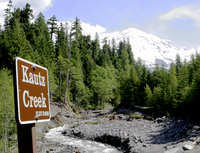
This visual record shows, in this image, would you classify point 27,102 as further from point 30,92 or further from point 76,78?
point 76,78

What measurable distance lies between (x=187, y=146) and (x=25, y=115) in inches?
458

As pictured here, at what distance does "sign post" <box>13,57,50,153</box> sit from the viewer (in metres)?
1.98

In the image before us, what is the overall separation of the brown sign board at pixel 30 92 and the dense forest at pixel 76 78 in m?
13.1

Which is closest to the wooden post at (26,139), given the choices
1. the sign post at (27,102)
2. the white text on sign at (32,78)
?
the sign post at (27,102)

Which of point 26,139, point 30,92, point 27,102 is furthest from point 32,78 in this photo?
point 26,139

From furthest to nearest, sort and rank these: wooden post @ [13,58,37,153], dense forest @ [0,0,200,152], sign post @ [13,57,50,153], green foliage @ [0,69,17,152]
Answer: dense forest @ [0,0,200,152] < green foliage @ [0,69,17,152] < wooden post @ [13,58,37,153] < sign post @ [13,57,50,153]

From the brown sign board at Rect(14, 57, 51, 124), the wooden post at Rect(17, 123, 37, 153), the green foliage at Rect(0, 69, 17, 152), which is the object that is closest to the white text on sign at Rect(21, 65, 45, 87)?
the brown sign board at Rect(14, 57, 51, 124)

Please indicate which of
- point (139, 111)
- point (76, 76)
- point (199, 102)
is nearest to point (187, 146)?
point (199, 102)

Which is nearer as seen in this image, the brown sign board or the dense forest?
the brown sign board

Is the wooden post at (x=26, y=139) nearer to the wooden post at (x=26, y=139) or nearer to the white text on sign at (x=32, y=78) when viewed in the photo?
the wooden post at (x=26, y=139)

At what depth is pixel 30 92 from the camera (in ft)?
7.32

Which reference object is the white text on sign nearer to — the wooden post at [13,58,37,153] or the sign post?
the sign post

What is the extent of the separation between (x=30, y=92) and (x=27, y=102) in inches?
6.8

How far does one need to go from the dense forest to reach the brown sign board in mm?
13059
